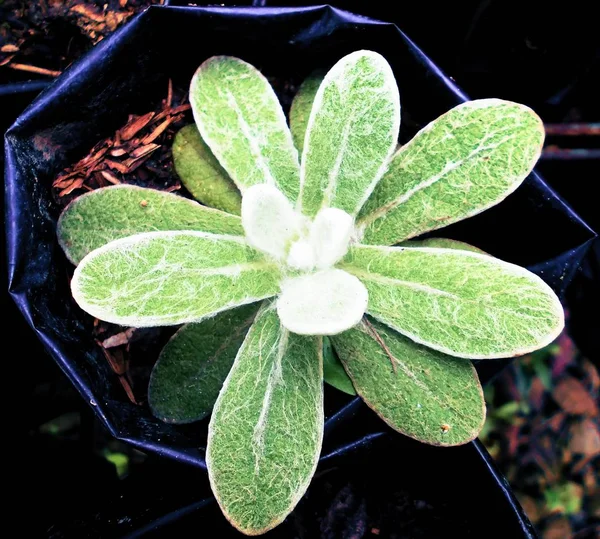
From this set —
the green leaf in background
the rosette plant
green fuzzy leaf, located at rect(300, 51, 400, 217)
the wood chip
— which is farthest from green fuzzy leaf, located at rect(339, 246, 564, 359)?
the green leaf in background

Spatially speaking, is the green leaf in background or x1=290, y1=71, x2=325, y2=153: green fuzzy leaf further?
the green leaf in background

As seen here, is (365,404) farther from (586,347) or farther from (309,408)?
(586,347)

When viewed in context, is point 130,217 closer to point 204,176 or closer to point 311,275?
point 204,176

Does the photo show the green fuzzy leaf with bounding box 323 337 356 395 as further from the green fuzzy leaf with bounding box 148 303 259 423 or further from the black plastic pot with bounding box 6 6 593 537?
the green fuzzy leaf with bounding box 148 303 259 423

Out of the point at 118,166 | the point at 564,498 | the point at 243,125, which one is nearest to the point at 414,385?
the point at 243,125

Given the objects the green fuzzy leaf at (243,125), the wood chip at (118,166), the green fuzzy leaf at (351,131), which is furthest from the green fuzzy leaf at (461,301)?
the wood chip at (118,166)

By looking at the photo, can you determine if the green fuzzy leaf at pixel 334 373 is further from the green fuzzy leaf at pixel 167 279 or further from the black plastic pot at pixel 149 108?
the green fuzzy leaf at pixel 167 279
